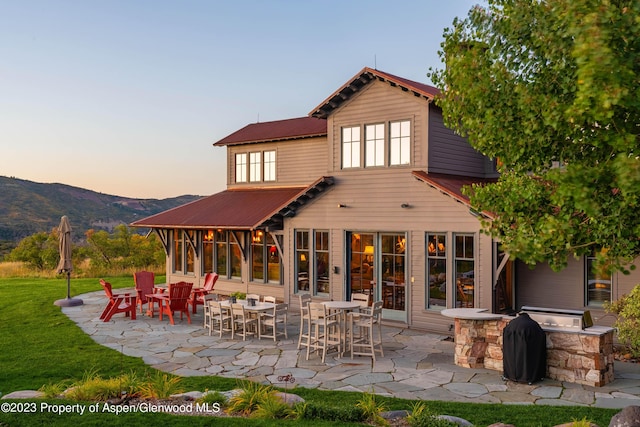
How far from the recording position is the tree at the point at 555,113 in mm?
4434

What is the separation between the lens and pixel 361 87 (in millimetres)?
15023

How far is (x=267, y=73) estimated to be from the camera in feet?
82.7

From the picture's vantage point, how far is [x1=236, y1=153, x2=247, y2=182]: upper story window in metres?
22.0

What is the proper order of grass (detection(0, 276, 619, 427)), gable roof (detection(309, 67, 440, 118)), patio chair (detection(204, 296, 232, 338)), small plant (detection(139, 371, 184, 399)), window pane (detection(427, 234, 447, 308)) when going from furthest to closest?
gable roof (detection(309, 67, 440, 118))
window pane (detection(427, 234, 447, 308))
patio chair (detection(204, 296, 232, 338))
small plant (detection(139, 371, 184, 399))
grass (detection(0, 276, 619, 427))

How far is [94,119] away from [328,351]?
76.9 feet

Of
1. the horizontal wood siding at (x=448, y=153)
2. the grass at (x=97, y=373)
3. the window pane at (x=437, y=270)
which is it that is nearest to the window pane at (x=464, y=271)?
the window pane at (x=437, y=270)

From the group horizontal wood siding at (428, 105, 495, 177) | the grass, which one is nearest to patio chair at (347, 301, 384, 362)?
the grass

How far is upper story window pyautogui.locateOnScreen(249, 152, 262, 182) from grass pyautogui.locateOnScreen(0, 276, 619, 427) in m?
8.96

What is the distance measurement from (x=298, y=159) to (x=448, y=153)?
6872 mm

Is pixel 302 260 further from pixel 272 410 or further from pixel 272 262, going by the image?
pixel 272 410

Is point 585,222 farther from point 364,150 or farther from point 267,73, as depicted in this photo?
point 267,73

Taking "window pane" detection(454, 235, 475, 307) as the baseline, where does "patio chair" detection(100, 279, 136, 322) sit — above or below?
below

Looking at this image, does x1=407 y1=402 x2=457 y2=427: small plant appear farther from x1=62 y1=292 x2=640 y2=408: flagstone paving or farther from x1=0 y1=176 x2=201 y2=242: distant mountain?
x1=0 y1=176 x2=201 y2=242: distant mountain

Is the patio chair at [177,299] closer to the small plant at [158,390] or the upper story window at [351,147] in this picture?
the upper story window at [351,147]
